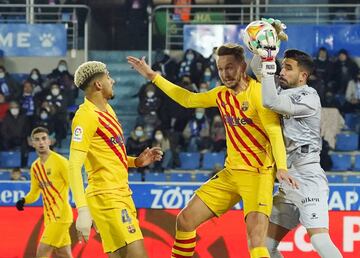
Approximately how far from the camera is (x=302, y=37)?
634 inches

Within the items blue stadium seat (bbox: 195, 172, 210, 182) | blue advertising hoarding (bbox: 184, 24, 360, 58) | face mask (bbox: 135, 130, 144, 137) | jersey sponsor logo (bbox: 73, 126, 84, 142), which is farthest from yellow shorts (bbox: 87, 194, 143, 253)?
blue advertising hoarding (bbox: 184, 24, 360, 58)

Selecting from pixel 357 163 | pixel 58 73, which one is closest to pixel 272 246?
pixel 357 163

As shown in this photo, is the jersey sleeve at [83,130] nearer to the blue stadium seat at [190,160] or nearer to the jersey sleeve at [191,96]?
the jersey sleeve at [191,96]

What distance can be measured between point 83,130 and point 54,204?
3094 millimetres

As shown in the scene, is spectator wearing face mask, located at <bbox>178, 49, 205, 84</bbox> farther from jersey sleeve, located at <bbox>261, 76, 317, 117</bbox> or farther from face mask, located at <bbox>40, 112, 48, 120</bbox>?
jersey sleeve, located at <bbox>261, 76, 317, 117</bbox>

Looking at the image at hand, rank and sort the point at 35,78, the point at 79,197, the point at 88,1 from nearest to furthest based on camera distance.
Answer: the point at 79,197, the point at 35,78, the point at 88,1

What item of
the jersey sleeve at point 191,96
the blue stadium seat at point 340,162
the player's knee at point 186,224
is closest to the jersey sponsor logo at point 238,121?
the jersey sleeve at point 191,96

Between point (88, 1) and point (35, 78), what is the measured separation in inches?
88.4

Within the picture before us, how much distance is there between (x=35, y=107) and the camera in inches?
633

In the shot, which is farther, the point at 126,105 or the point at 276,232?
the point at 126,105

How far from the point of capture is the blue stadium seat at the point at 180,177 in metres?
14.8

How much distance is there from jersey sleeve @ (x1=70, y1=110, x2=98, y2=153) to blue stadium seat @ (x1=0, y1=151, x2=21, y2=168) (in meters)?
9.43

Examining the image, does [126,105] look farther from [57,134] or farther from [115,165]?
[115,165]

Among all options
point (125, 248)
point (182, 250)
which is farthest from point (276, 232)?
point (125, 248)
